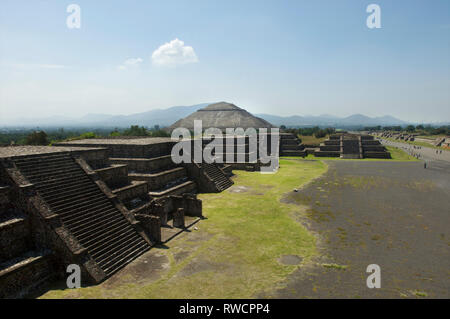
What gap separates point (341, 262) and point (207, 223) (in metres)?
8.35

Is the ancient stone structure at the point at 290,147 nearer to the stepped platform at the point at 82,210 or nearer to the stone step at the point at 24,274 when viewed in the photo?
the stepped platform at the point at 82,210

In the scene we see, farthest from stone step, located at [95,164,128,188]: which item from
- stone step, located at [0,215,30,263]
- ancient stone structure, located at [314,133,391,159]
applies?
ancient stone structure, located at [314,133,391,159]

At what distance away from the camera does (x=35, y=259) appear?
10.7 m

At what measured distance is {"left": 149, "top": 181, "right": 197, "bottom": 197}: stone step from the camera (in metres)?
20.5

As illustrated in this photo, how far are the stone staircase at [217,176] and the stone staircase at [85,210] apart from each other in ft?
40.9

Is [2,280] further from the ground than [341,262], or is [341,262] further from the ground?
[2,280]

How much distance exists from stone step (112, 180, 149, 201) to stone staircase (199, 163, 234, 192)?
341 inches

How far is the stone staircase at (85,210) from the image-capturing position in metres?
12.4

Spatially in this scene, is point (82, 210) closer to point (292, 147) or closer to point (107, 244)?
point (107, 244)

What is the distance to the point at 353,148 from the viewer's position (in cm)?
5744

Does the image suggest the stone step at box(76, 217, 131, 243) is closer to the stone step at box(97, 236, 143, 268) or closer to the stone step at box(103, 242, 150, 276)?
the stone step at box(97, 236, 143, 268)

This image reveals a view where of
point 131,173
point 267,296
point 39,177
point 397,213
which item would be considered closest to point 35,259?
point 39,177

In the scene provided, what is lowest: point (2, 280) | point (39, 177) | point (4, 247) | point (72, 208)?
point (2, 280)
